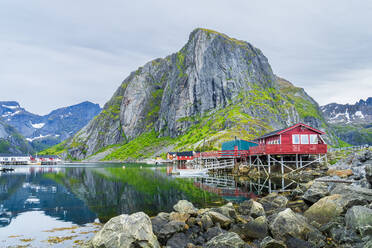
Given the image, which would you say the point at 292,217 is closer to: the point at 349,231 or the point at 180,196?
the point at 349,231

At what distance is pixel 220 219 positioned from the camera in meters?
21.9

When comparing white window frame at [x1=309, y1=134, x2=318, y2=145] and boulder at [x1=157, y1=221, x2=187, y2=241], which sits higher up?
white window frame at [x1=309, y1=134, x2=318, y2=145]

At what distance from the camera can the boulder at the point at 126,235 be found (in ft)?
56.7

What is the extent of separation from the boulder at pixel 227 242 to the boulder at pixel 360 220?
6.97 m

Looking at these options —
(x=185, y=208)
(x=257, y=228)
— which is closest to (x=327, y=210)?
(x=257, y=228)

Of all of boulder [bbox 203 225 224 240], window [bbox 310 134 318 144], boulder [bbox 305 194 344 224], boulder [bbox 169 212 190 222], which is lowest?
boulder [bbox 203 225 224 240]

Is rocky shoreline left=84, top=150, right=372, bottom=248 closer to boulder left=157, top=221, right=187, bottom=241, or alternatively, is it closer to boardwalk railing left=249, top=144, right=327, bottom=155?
boulder left=157, top=221, right=187, bottom=241

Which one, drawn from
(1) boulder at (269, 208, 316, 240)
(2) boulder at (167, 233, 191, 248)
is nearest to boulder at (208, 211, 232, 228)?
(2) boulder at (167, 233, 191, 248)

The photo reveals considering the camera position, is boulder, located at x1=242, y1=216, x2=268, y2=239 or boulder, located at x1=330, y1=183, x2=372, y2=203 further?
boulder, located at x1=330, y1=183, x2=372, y2=203

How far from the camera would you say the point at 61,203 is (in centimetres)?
3844

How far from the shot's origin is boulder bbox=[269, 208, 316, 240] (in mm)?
18297

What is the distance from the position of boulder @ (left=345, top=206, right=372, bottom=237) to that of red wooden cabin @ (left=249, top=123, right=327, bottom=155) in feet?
130

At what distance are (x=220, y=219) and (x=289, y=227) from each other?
5.47 m

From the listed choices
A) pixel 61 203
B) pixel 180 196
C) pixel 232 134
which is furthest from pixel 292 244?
pixel 232 134
